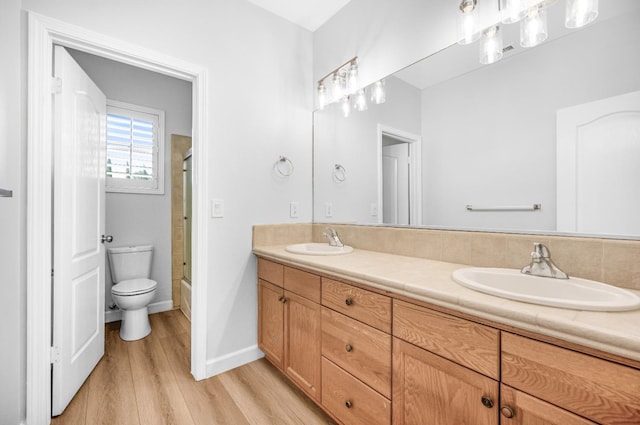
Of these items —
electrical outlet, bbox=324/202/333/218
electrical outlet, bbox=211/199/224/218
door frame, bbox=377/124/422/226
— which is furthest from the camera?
electrical outlet, bbox=324/202/333/218

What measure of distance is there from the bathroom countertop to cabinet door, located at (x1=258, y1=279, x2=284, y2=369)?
1.54ft

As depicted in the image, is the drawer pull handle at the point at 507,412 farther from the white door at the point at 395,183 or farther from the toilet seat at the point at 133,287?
the toilet seat at the point at 133,287

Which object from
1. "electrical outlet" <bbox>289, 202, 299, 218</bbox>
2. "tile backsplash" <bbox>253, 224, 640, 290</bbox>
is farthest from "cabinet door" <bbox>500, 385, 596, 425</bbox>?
"electrical outlet" <bbox>289, 202, 299, 218</bbox>

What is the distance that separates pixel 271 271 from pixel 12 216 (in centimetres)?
125

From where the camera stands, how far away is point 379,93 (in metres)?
1.84

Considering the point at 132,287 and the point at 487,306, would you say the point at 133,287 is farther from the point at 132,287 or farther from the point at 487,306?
the point at 487,306

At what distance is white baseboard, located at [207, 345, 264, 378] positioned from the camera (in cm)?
183

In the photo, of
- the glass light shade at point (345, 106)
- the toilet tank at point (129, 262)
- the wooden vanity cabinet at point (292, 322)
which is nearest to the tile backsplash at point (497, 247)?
the wooden vanity cabinet at point (292, 322)

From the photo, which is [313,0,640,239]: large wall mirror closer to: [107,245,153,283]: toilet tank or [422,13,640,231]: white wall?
[422,13,640,231]: white wall

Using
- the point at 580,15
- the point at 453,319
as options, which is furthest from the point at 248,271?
the point at 580,15

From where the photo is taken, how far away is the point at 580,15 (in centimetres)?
105

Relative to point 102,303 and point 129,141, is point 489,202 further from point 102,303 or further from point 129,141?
point 129,141

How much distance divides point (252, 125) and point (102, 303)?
1.63 m

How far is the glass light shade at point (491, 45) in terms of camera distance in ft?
4.15
